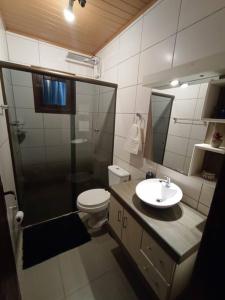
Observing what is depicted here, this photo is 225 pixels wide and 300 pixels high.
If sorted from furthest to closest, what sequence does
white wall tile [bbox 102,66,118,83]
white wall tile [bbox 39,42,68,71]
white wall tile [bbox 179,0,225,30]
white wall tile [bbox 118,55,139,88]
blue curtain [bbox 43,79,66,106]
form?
1. white wall tile [bbox 39,42,68,71]
2. white wall tile [bbox 102,66,118,83]
3. blue curtain [bbox 43,79,66,106]
4. white wall tile [bbox 118,55,139,88]
5. white wall tile [bbox 179,0,225,30]

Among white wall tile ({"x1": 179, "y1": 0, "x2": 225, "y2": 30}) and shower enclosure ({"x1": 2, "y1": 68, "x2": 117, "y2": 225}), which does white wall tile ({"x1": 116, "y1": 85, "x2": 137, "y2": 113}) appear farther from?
white wall tile ({"x1": 179, "y1": 0, "x2": 225, "y2": 30})

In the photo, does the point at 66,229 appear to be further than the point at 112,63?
No

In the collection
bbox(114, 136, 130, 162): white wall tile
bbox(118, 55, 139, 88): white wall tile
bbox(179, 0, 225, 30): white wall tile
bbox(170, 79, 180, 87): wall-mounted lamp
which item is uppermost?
bbox(179, 0, 225, 30): white wall tile

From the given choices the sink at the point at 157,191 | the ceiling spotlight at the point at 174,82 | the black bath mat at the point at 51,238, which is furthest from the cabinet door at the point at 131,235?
the ceiling spotlight at the point at 174,82

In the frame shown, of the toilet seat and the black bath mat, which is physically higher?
the toilet seat

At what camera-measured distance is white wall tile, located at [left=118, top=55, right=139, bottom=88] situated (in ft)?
5.21

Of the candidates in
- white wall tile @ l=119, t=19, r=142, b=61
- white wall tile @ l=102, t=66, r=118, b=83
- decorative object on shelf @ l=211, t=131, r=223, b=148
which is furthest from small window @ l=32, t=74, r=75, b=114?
decorative object on shelf @ l=211, t=131, r=223, b=148

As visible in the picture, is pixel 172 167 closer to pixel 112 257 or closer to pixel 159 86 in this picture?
pixel 159 86

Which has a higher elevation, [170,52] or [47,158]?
[170,52]

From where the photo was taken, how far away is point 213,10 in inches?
35.5

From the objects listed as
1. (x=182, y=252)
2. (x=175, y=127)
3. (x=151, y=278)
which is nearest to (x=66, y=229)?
(x=151, y=278)

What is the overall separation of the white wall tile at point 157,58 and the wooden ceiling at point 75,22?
41cm

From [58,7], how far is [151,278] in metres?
2.45

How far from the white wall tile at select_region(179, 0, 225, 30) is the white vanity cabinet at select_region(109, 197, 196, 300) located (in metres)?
1.52
